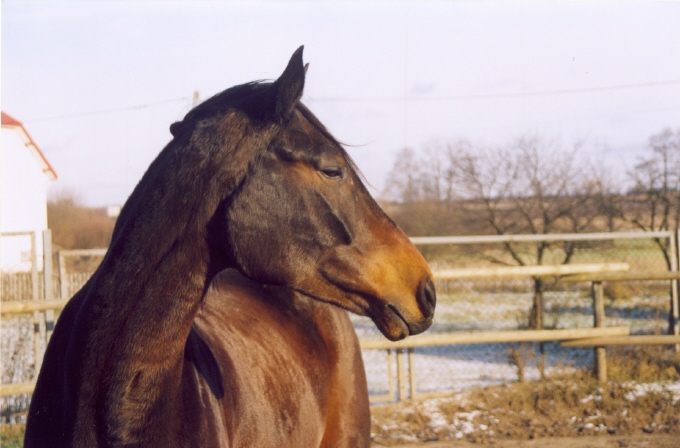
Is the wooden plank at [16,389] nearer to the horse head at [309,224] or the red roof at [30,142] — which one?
the horse head at [309,224]

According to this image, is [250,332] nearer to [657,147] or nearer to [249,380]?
[249,380]

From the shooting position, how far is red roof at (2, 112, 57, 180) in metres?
23.0

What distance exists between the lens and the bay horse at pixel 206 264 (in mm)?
1730

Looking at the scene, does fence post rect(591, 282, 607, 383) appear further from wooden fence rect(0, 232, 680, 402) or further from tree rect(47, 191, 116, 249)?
tree rect(47, 191, 116, 249)

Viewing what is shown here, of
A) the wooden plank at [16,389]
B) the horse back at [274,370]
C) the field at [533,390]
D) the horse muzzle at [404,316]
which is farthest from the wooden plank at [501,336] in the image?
the horse muzzle at [404,316]

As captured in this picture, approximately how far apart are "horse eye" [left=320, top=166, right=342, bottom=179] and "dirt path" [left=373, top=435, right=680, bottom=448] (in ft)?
13.1

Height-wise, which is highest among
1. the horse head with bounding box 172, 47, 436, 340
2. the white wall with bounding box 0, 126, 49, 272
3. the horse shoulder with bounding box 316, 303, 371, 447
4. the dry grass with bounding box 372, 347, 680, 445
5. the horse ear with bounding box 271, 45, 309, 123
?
the white wall with bounding box 0, 126, 49, 272

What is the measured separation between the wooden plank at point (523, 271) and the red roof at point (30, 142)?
20971 millimetres

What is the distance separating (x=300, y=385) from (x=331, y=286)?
1017 millimetres

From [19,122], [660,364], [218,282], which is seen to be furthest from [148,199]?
[19,122]

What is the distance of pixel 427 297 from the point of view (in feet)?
6.70

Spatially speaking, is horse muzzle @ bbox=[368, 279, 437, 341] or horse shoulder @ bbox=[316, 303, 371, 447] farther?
horse shoulder @ bbox=[316, 303, 371, 447]

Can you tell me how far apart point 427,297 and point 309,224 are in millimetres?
456

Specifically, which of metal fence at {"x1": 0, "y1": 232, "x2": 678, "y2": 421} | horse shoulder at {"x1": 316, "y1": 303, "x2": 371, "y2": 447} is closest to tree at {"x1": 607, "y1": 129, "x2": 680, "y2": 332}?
metal fence at {"x1": 0, "y1": 232, "x2": 678, "y2": 421}
